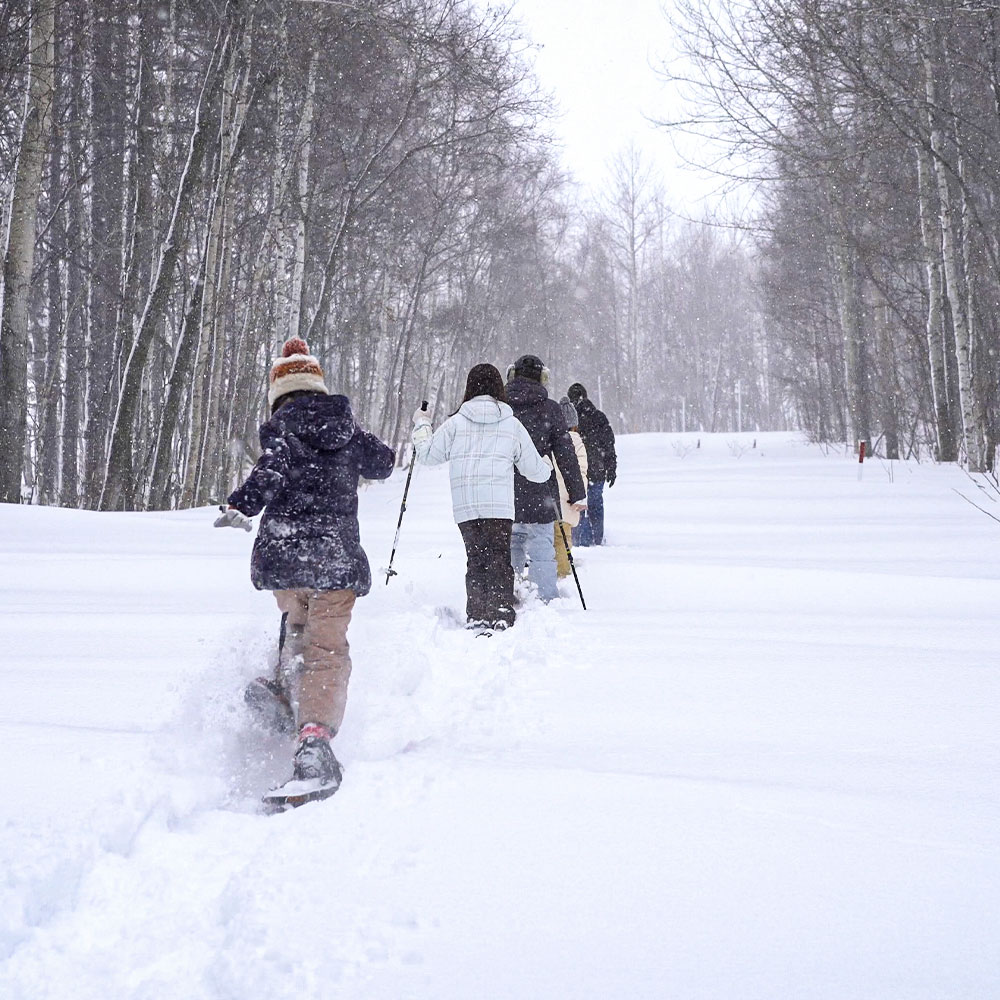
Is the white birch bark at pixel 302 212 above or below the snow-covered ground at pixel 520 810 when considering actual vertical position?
above

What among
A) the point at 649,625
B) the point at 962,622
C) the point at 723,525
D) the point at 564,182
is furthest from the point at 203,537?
the point at 564,182

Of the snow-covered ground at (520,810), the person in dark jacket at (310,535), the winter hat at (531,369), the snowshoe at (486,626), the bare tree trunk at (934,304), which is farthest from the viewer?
the bare tree trunk at (934,304)

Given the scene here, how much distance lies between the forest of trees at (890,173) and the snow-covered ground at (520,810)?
6.31m

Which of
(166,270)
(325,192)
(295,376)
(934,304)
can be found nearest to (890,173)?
(934,304)

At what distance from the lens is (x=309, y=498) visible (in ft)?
→ 11.1

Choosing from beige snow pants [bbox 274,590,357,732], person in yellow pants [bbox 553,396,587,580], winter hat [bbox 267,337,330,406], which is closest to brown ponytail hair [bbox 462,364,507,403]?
person in yellow pants [bbox 553,396,587,580]

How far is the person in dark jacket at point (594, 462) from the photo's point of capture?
29.0ft

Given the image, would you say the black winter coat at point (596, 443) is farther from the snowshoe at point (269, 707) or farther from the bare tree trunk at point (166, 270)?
the snowshoe at point (269, 707)

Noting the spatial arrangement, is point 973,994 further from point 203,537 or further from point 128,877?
point 203,537

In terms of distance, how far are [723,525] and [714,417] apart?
4506 centimetres

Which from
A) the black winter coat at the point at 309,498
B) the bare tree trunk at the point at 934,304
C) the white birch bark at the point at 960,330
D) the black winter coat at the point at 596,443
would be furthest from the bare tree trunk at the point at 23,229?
the bare tree trunk at the point at 934,304

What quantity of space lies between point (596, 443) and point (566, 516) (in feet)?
7.97

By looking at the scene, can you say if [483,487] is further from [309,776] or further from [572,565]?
[309,776]

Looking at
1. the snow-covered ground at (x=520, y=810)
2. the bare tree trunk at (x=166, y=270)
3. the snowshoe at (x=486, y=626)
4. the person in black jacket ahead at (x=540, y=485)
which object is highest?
the bare tree trunk at (x=166, y=270)
